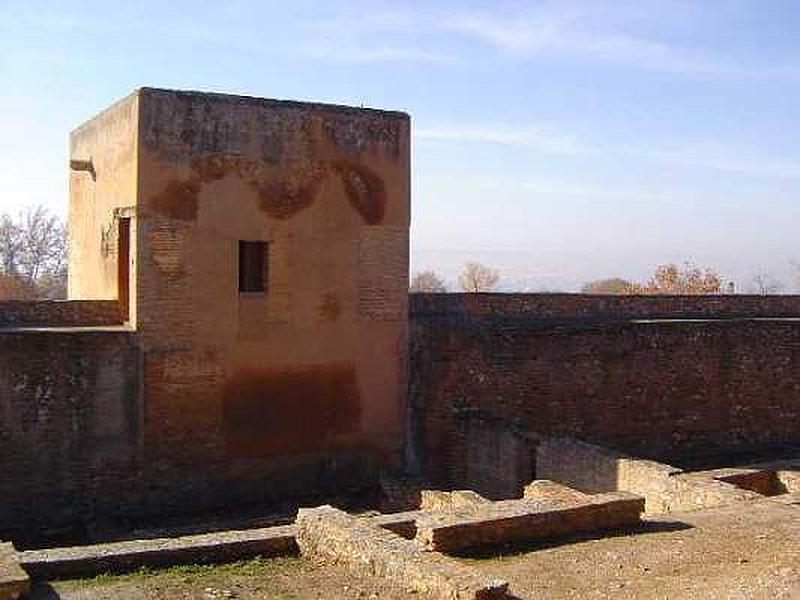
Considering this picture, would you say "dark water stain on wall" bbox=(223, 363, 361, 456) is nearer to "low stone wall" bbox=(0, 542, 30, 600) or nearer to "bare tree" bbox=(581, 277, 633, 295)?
"low stone wall" bbox=(0, 542, 30, 600)

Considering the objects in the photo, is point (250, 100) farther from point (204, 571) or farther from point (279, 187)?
point (204, 571)

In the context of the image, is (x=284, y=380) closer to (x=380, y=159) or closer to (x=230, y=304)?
(x=230, y=304)

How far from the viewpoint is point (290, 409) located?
37.0 feet

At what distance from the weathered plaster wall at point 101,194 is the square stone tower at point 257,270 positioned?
0.16ft

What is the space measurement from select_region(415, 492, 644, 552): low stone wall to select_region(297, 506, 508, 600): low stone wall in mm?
270

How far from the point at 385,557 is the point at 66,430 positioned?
16.0 ft

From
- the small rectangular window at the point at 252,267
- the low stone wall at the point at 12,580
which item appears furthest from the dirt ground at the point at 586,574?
the small rectangular window at the point at 252,267

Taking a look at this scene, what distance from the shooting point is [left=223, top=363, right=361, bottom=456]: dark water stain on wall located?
11.0 m

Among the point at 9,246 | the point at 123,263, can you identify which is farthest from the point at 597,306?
the point at 9,246

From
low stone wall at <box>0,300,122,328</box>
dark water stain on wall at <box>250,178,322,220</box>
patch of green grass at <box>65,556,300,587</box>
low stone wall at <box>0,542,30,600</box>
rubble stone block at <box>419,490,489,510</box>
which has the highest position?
dark water stain on wall at <box>250,178,322,220</box>

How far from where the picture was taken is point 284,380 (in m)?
11.2

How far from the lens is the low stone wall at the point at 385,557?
5.96 meters

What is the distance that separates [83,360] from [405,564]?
17.0 feet

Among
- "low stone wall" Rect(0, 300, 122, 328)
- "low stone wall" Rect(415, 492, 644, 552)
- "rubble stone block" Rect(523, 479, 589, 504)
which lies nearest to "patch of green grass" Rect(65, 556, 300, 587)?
"low stone wall" Rect(415, 492, 644, 552)
